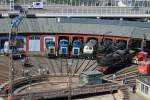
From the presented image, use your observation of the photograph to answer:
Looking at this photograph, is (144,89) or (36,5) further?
(36,5)

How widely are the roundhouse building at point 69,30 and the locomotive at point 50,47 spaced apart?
37 centimetres

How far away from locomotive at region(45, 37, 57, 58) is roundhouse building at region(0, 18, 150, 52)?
0.37 meters

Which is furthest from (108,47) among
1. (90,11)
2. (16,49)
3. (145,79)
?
(145,79)

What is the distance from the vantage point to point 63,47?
42.8 meters

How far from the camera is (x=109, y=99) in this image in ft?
107

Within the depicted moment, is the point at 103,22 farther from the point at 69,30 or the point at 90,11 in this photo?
the point at 90,11

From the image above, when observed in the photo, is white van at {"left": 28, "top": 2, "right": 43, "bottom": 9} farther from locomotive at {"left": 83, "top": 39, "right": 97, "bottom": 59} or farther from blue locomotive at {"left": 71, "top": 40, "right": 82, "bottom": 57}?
locomotive at {"left": 83, "top": 39, "right": 97, "bottom": 59}

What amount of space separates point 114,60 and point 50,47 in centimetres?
705

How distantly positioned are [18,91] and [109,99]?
6542 millimetres

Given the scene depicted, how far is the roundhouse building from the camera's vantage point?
144 feet

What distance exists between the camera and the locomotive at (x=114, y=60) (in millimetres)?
37506

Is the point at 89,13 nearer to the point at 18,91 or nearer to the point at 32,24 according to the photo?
the point at 32,24

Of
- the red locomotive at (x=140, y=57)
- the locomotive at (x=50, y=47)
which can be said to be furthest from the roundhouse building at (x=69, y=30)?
the red locomotive at (x=140, y=57)

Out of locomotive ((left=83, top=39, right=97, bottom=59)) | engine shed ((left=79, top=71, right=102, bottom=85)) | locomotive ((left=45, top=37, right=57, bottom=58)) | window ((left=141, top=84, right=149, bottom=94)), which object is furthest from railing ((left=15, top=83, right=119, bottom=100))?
locomotive ((left=45, top=37, right=57, bottom=58))
